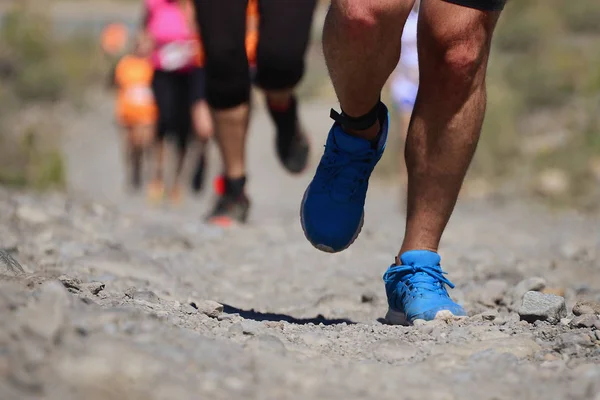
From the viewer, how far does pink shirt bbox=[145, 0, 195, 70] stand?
326 inches

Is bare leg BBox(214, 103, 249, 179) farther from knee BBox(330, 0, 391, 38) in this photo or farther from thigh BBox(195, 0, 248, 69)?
knee BBox(330, 0, 391, 38)

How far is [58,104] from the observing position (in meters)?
17.5

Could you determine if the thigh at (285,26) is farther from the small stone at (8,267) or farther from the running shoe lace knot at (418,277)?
the small stone at (8,267)

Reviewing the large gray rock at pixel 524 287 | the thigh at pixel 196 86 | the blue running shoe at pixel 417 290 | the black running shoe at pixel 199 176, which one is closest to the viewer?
the blue running shoe at pixel 417 290

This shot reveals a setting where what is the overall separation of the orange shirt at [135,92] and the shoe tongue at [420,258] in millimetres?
7614

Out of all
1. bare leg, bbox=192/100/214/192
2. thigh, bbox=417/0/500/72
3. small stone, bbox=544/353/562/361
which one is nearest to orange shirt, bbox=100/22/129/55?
bare leg, bbox=192/100/214/192

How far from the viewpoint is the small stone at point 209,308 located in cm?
276

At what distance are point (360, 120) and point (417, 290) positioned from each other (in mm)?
527

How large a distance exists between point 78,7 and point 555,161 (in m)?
31.1

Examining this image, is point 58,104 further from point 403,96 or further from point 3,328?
point 3,328

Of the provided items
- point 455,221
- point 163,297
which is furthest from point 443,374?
point 455,221

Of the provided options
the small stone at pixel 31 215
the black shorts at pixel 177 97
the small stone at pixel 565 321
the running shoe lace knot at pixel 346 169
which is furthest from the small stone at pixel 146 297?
the black shorts at pixel 177 97

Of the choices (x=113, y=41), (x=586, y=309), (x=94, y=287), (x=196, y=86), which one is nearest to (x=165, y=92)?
(x=196, y=86)

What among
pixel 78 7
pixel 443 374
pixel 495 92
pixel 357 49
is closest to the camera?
pixel 443 374
